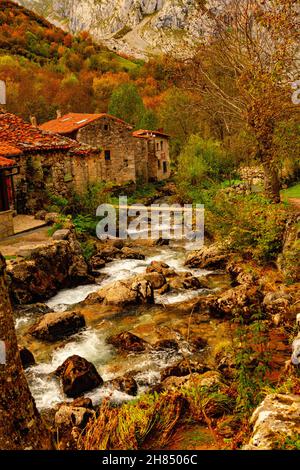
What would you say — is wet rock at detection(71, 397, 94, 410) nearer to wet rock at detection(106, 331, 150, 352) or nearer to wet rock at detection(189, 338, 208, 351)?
wet rock at detection(106, 331, 150, 352)

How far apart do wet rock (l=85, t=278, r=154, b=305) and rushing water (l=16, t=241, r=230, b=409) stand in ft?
0.86

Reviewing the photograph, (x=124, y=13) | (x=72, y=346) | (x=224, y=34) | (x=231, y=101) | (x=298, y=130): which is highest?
(x=124, y=13)

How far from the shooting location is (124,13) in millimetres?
140875

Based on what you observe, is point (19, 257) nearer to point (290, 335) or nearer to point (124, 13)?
point (290, 335)

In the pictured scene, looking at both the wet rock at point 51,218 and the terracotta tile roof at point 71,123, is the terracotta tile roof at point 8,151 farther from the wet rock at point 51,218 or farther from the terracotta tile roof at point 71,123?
the terracotta tile roof at point 71,123

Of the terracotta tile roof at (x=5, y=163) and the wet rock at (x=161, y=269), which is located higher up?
the terracotta tile roof at (x=5, y=163)

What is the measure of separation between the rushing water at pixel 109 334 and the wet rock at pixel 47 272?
1.21ft

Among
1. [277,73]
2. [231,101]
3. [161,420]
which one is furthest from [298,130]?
[161,420]

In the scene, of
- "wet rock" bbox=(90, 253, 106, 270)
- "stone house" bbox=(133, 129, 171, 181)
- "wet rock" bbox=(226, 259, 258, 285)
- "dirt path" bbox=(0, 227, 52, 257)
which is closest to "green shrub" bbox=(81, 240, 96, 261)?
"wet rock" bbox=(90, 253, 106, 270)

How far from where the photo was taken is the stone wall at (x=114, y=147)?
32750 mm

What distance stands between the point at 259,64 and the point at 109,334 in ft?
41.6

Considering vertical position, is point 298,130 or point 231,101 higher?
point 231,101

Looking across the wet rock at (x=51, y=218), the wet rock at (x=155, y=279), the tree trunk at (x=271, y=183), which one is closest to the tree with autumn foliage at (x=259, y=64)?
the tree trunk at (x=271, y=183)
